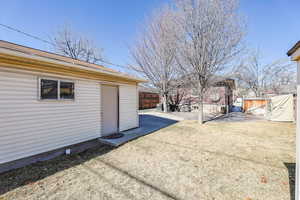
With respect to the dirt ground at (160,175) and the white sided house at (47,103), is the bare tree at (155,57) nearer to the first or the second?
the white sided house at (47,103)

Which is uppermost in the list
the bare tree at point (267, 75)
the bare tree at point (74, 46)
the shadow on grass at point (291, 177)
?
the bare tree at point (74, 46)

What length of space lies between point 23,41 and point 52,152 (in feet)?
28.4

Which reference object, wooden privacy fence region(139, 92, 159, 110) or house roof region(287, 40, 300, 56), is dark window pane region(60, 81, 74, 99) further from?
wooden privacy fence region(139, 92, 159, 110)

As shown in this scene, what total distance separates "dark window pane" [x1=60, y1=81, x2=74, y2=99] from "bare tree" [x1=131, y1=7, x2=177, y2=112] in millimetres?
9501

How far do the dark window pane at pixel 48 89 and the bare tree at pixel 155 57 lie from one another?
997 centimetres

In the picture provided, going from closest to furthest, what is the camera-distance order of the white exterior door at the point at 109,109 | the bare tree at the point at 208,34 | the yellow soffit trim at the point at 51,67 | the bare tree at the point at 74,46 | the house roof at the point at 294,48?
the house roof at the point at 294,48 < the yellow soffit trim at the point at 51,67 < the white exterior door at the point at 109,109 < the bare tree at the point at 208,34 < the bare tree at the point at 74,46

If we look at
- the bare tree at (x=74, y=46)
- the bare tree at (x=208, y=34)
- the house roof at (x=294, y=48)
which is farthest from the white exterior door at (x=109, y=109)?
the bare tree at (x=74, y=46)

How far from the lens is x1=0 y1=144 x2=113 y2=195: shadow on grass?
2559mm

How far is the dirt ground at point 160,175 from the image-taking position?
227cm

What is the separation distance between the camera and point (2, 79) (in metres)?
3.10

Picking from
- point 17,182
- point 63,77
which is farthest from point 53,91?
point 17,182

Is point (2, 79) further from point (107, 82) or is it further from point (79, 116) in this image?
point (107, 82)

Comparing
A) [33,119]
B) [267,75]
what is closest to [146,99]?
[33,119]

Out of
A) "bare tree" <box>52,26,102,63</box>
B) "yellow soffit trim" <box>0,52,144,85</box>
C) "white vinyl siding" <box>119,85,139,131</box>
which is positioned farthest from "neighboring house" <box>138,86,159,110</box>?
"yellow soffit trim" <box>0,52,144,85</box>
